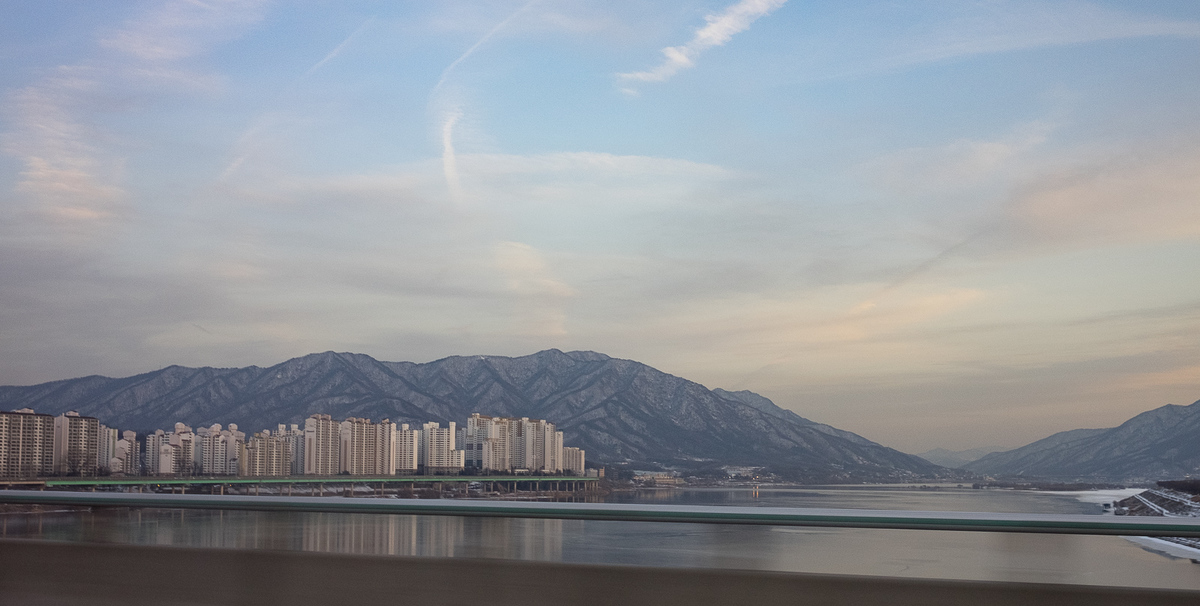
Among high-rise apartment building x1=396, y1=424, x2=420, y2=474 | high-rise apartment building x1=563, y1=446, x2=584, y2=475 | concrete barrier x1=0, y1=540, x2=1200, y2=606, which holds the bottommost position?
concrete barrier x1=0, y1=540, x2=1200, y2=606

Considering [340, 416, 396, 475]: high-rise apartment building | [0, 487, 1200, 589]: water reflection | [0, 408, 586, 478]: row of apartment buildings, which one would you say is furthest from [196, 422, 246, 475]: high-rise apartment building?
[0, 487, 1200, 589]: water reflection

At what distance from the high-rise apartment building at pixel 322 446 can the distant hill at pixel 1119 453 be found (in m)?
5.07

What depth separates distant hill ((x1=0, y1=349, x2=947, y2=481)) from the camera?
11258mm

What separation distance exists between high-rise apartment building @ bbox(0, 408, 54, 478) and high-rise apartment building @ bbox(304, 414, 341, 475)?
78.2 inches

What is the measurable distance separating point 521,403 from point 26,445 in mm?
8396

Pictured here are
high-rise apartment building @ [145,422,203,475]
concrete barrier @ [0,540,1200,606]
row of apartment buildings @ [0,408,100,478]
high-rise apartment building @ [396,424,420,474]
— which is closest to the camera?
concrete barrier @ [0,540,1200,606]

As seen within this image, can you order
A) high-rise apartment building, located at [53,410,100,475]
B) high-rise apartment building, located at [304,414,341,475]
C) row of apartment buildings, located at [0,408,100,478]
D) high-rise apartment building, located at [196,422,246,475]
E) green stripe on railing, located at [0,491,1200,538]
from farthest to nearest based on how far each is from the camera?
high-rise apartment building, located at [196,422,246,475], row of apartment buildings, located at [0,408,100,478], high-rise apartment building, located at [53,410,100,475], high-rise apartment building, located at [304,414,341,475], green stripe on railing, located at [0,491,1200,538]

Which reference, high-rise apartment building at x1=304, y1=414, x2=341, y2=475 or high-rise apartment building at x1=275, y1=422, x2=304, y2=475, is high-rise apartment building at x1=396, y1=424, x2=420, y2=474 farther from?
high-rise apartment building at x1=275, y1=422, x2=304, y2=475

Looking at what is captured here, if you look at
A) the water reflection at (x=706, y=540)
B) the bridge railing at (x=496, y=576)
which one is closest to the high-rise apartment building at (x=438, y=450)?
the water reflection at (x=706, y=540)

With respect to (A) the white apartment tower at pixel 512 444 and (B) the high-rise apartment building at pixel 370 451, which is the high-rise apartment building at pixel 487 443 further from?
(B) the high-rise apartment building at pixel 370 451

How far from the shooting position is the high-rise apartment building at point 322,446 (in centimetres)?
669

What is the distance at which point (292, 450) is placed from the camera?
775 cm

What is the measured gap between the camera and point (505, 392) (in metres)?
18.0

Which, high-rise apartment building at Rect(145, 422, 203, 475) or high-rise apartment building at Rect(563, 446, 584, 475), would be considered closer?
high-rise apartment building at Rect(563, 446, 584, 475)
